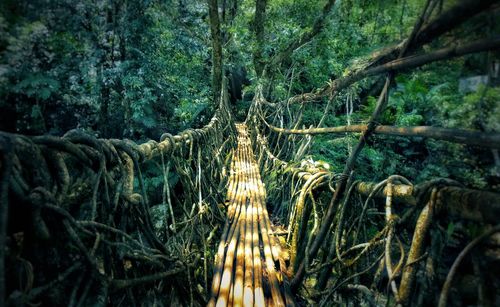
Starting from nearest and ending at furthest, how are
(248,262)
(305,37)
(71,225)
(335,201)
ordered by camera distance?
Answer: (71,225)
(335,201)
(248,262)
(305,37)

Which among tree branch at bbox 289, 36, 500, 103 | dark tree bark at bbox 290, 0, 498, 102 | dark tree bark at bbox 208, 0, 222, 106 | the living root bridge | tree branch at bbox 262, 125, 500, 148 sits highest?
dark tree bark at bbox 208, 0, 222, 106

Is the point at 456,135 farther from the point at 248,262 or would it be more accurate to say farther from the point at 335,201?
the point at 248,262

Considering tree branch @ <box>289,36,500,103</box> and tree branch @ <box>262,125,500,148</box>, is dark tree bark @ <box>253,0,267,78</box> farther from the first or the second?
tree branch @ <box>262,125,500,148</box>

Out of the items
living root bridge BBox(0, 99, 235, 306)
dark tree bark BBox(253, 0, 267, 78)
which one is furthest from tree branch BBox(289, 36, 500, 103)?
dark tree bark BBox(253, 0, 267, 78)

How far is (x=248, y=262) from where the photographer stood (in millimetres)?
1893

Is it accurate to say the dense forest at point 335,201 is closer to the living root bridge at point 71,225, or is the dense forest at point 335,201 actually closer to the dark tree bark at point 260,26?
the living root bridge at point 71,225

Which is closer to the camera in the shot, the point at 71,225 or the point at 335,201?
the point at 71,225

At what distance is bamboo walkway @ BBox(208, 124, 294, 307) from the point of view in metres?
1.58

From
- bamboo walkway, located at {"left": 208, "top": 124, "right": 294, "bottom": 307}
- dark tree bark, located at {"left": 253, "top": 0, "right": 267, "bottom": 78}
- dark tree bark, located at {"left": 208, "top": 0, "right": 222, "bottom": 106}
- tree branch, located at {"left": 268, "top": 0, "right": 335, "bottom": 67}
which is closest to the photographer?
bamboo walkway, located at {"left": 208, "top": 124, "right": 294, "bottom": 307}

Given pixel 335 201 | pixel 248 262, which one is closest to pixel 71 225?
pixel 335 201

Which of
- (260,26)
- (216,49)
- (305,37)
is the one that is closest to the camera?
(216,49)

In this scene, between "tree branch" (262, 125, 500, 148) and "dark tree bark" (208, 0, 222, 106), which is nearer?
"tree branch" (262, 125, 500, 148)

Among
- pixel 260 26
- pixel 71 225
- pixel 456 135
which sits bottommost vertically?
pixel 71 225

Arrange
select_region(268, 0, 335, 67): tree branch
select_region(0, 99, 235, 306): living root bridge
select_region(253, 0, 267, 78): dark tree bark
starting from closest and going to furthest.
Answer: select_region(0, 99, 235, 306): living root bridge → select_region(268, 0, 335, 67): tree branch → select_region(253, 0, 267, 78): dark tree bark
